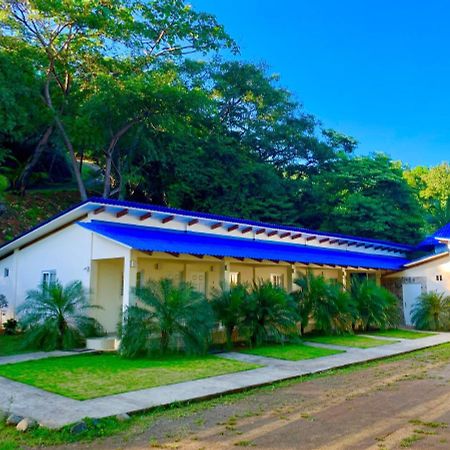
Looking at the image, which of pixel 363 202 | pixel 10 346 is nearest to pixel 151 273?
pixel 10 346

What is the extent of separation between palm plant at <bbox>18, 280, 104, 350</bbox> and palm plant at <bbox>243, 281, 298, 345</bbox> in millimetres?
4883

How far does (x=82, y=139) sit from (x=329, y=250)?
1609 cm

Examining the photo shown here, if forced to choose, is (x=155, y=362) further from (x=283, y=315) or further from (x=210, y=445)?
(x=210, y=445)

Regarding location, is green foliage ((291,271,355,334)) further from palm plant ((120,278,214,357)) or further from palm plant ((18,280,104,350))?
palm plant ((18,280,104,350))

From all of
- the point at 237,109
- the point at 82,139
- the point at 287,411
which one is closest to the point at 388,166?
the point at 237,109

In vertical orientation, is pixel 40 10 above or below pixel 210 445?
above

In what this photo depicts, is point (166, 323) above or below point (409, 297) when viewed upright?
below

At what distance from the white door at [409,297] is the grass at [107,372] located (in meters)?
15.3

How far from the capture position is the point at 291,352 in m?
13.1

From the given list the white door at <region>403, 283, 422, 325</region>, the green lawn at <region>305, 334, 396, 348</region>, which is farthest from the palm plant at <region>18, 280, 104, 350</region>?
the white door at <region>403, 283, 422, 325</region>

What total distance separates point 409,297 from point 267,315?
43.3 ft

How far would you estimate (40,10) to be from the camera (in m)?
23.6

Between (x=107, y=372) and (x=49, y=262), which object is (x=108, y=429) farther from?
(x=49, y=262)

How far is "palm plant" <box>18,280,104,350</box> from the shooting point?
13156mm
